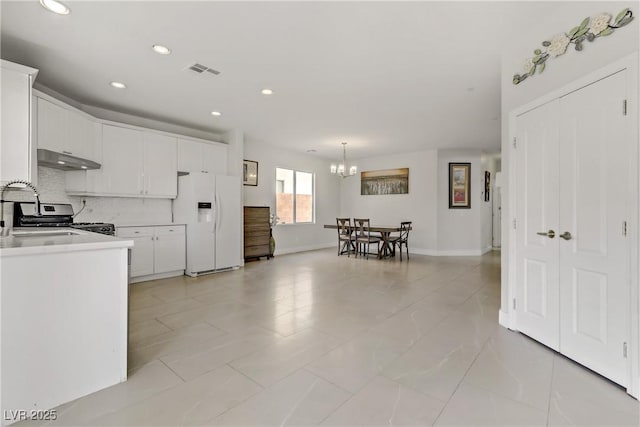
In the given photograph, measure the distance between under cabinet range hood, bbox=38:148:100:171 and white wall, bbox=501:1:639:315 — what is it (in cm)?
454

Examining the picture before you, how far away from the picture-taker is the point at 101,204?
4.28 meters

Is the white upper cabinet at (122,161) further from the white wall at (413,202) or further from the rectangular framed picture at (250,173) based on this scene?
the white wall at (413,202)

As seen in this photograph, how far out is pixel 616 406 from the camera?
5.34 ft

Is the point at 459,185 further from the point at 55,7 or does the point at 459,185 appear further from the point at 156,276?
the point at 55,7

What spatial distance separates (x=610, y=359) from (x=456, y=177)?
19.2 feet

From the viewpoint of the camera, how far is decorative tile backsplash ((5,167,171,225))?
3.59 m

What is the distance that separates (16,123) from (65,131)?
38.6 inches

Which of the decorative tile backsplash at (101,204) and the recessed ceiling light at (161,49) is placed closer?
the recessed ceiling light at (161,49)

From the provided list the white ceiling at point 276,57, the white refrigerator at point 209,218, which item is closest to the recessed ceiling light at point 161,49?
the white ceiling at point 276,57

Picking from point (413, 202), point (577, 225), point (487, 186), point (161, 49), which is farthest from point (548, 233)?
point (487, 186)

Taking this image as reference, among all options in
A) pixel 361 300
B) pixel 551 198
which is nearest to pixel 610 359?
pixel 551 198

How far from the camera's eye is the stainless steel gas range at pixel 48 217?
3.21 meters

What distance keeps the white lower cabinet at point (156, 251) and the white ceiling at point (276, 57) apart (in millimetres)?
1840

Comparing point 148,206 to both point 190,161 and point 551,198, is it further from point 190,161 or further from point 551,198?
point 551,198
